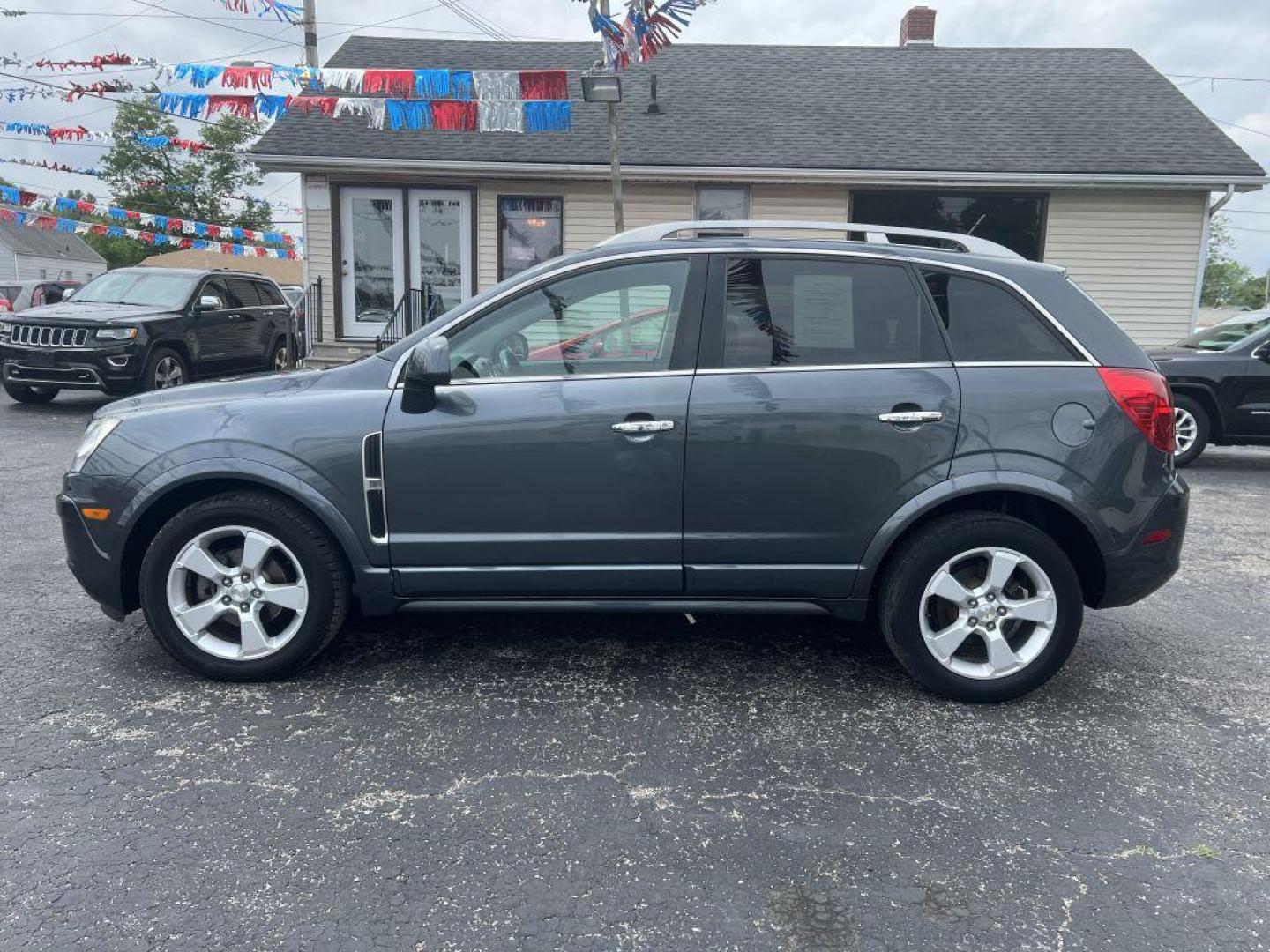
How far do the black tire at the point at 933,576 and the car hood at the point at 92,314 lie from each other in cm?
1015

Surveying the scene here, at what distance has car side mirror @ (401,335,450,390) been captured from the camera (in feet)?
11.4

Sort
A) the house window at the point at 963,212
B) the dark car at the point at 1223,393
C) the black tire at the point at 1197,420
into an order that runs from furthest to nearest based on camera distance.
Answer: the house window at the point at 963,212
the black tire at the point at 1197,420
the dark car at the point at 1223,393

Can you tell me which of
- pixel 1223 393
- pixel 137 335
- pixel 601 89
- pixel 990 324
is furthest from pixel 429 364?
pixel 137 335

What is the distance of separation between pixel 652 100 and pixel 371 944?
1411 cm

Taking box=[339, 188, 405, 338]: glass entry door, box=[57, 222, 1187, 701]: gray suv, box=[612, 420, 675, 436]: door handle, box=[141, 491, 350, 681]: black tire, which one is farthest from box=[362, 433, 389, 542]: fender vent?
box=[339, 188, 405, 338]: glass entry door

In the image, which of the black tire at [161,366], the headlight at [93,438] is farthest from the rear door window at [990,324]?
the black tire at [161,366]

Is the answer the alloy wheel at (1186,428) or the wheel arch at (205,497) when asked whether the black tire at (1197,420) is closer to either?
the alloy wheel at (1186,428)

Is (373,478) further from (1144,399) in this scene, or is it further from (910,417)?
(1144,399)

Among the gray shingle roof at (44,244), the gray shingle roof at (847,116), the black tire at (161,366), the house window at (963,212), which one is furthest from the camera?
the gray shingle roof at (44,244)

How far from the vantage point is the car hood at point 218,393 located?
3.75 metres

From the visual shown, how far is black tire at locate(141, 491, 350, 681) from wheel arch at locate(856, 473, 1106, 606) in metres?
2.07

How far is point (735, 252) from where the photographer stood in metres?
3.79

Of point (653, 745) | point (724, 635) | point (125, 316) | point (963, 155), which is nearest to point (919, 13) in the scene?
point (963, 155)

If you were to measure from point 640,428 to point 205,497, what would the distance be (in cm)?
174
